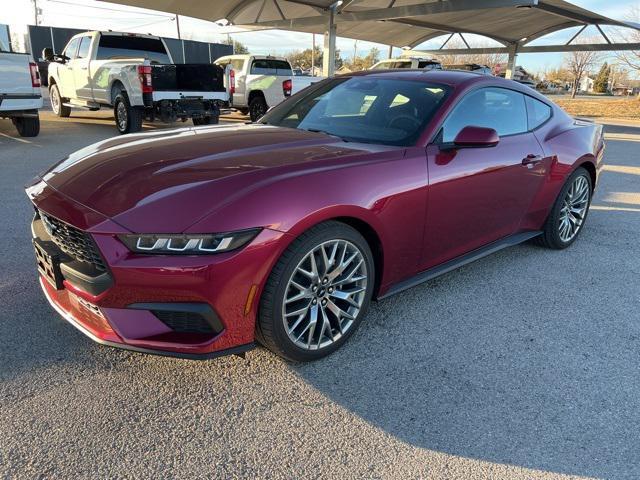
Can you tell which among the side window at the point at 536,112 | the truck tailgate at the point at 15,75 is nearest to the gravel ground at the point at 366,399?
the side window at the point at 536,112

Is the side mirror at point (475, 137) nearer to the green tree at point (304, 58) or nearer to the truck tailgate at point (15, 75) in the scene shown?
the truck tailgate at point (15, 75)

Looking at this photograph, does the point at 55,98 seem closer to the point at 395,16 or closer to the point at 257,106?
the point at 257,106

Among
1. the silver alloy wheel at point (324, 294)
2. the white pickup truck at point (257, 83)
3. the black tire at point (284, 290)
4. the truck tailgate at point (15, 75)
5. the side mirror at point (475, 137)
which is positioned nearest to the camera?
the black tire at point (284, 290)

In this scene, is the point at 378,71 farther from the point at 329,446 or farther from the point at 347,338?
the point at 329,446

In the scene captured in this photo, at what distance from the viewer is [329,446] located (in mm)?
2207

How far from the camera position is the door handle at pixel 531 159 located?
3.93m

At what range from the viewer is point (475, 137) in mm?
3195

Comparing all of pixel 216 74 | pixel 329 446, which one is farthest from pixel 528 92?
pixel 216 74

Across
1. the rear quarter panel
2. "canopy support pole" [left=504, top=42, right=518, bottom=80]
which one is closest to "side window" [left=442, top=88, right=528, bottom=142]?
the rear quarter panel

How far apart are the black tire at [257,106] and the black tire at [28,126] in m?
5.41

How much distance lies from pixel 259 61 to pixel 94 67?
4.80 metres

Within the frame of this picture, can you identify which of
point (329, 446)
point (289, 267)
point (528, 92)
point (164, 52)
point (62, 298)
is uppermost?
point (164, 52)

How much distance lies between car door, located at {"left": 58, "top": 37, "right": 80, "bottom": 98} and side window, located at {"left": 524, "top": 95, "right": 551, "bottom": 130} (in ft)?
36.6

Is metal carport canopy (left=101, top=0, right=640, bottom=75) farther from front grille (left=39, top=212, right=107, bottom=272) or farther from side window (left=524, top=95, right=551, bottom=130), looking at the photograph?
front grille (left=39, top=212, right=107, bottom=272)
